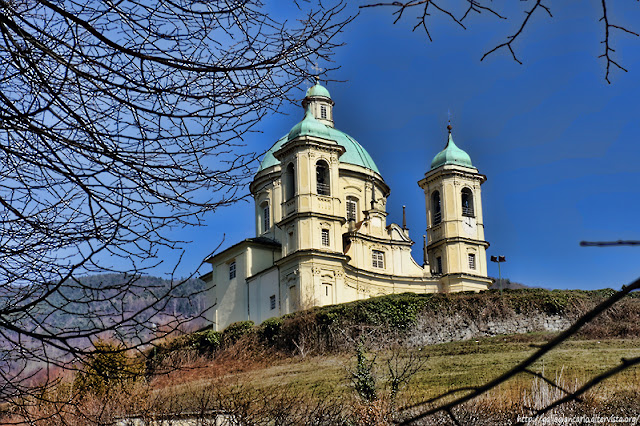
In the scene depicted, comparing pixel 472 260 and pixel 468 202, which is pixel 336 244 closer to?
pixel 472 260

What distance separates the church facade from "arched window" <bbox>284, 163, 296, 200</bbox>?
0.17 ft

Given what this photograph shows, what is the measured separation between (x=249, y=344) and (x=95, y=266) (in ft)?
104

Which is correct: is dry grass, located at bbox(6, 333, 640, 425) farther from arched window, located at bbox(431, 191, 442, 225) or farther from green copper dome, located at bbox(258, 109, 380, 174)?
arched window, located at bbox(431, 191, 442, 225)

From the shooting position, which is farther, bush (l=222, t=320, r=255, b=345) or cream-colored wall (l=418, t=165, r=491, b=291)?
cream-colored wall (l=418, t=165, r=491, b=291)

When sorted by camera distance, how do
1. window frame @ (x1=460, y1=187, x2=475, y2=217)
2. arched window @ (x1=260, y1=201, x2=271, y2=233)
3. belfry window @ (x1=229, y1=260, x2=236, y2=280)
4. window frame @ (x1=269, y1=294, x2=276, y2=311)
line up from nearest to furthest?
window frame @ (x1=269, y1=294, x2=276, y2=311)
belfry window @ (x1=229, y1=260, x2=236, y2=280)
arched window @ (x1=260, y1=201, x2=271, y2=233)
window frame @ (x1=460, y1=187, x2=475, y2=217)

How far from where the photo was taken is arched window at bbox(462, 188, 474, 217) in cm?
5159

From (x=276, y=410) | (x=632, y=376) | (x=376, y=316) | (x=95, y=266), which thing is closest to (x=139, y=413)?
(x=276, y=410)

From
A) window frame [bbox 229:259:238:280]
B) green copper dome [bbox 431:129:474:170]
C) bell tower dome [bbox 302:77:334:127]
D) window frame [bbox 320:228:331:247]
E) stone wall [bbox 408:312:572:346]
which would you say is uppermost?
bell tower dome [bbox 302:77:334:127]

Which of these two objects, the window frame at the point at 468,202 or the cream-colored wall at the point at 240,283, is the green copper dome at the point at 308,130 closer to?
the cream-colored wall at the point at 240,283

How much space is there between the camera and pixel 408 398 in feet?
71.4

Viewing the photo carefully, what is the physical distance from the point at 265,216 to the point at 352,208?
4.90m

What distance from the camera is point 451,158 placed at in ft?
172

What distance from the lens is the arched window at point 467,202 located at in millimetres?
51594

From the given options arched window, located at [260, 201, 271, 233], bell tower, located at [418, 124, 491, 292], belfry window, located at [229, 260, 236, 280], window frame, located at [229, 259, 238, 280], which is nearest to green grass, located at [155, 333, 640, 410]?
window frame, located at [229, 259, 238, 280]
